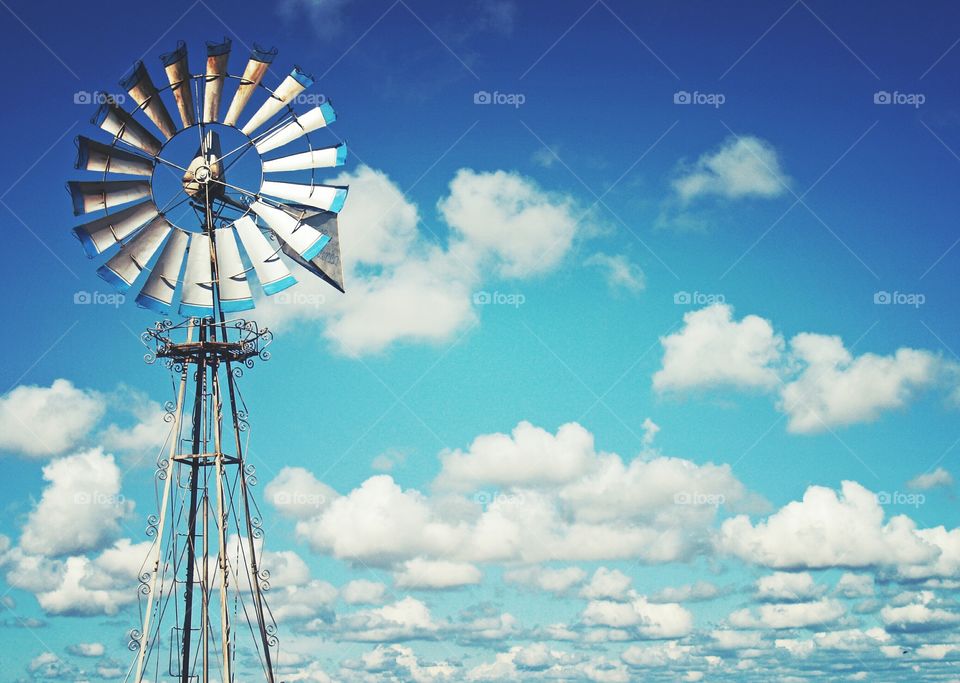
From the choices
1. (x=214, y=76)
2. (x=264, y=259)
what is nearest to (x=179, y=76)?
(x=214, y=76)

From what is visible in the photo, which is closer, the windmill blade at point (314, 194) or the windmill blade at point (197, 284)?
the windmill blade at point (197, 284)

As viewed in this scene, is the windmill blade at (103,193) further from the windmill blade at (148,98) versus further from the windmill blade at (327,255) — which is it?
the windmill blade at (327,255)

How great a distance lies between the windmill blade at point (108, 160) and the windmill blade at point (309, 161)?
3214 millimetres

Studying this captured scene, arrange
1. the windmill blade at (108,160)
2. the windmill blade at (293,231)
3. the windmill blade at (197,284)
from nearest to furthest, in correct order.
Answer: the windmill blade at (108,160) < the windmill blade at (197,284) < the windmill blade at (293,231)

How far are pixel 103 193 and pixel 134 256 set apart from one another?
1764 millimetres

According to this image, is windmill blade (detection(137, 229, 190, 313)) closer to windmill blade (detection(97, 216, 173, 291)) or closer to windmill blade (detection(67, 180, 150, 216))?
windmill blade (detection(97, 216, 173, 291))

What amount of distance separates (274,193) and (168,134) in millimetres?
3099

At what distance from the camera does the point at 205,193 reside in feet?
101

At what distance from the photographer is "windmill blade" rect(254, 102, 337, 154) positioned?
31.0 metres

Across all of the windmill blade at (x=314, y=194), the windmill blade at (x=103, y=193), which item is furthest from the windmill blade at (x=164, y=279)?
the windmill blade at (x=314, y=194)

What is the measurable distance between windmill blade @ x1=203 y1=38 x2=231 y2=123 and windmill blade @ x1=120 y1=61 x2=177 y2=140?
1.00 metres

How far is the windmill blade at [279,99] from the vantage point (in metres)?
30.7

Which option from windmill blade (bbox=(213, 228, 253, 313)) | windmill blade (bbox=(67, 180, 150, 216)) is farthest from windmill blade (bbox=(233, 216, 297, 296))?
windmill blade (bbox=(67, 180, 150, 216))

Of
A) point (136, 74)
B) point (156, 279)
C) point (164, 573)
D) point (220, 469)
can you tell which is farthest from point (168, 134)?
point (164, 573)
